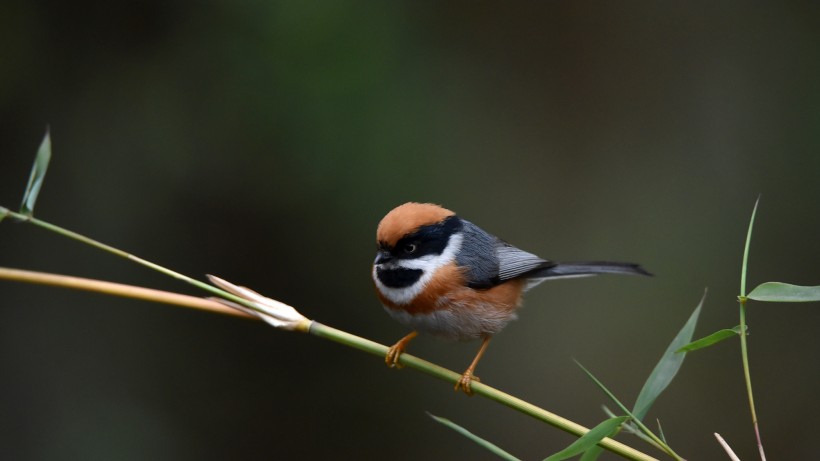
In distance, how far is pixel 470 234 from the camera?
3.20 meters

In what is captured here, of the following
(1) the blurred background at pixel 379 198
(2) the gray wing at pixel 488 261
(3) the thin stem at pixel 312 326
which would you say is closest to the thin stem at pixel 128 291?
(3) the thin stem at pixel 312 326

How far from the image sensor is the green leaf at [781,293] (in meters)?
1.63

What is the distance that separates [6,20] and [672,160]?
4.60 m

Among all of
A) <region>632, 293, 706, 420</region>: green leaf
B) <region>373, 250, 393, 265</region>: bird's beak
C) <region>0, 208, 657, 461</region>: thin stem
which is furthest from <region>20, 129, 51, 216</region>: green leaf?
<region>632, 293, 706, 420</region>: green leaf

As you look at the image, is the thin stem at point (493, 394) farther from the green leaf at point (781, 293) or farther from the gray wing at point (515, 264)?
the gray wing at point (515, 264)

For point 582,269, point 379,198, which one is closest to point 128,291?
point 582,269

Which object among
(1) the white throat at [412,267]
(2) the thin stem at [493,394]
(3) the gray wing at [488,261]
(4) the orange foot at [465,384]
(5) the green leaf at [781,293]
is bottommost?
(4) the orange foot at [465,384]

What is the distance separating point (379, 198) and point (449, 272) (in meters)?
1.94

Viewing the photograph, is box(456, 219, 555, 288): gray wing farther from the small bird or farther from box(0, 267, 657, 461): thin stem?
box(0, 267, 657, 461): thin stem

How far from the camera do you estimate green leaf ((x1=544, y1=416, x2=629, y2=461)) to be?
1.59 metres

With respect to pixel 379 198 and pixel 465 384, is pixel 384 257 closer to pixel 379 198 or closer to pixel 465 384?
pixel 465 384

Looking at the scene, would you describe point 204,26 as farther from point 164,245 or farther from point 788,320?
A: point 788,320

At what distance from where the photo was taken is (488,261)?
323cm

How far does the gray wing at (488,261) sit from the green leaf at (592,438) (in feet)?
4.86
